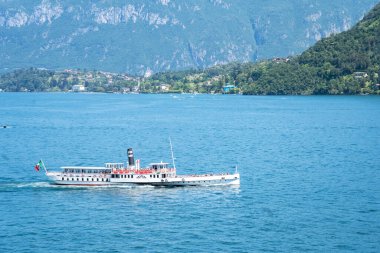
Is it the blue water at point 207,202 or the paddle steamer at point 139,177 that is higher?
the paddle steamer at point 139,177

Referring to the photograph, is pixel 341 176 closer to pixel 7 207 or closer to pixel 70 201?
pixel 70 201

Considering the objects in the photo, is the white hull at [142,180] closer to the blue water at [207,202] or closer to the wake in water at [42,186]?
the wake in water at [42,186]

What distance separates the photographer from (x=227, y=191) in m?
96.2

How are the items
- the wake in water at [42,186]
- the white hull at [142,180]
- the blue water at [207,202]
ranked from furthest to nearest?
the wake in water at [42,186] → the white hull at [142,180] → the blue water at [207,202]

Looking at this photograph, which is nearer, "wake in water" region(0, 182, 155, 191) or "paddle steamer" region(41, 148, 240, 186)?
"paddle steamer" region(41, 148, 240, 186)

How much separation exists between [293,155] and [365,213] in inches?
1848

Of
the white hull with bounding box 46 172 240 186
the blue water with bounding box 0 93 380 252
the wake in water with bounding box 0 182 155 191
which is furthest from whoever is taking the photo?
the wake in water with bounding box 0 182 155 191

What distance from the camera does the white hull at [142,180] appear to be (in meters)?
98.4

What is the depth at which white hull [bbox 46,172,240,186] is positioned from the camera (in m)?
98.4

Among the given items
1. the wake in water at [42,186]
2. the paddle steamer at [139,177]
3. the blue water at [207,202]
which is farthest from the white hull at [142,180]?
the blue water at [207,202]

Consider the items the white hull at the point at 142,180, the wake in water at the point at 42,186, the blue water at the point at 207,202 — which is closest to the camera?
the blue water at the point at 207,202

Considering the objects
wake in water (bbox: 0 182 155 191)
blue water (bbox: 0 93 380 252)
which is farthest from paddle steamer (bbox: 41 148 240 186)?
blue water (bbox: 0 93 380 252)

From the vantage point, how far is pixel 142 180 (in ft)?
323

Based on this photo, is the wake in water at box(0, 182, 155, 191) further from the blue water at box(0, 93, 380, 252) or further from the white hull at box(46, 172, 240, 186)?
the white hull at box(46, 172, 240, 186)
